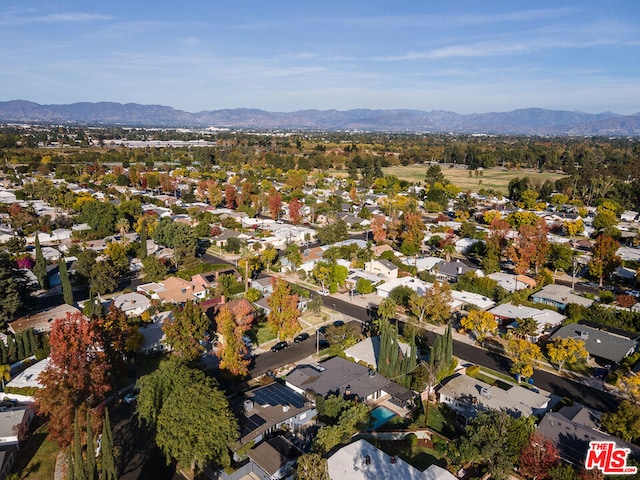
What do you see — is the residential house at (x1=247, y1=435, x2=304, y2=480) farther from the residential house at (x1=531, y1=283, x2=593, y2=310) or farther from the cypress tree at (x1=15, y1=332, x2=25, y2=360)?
the residential house at (x1=531, y1=283, x2=593, y2=310)

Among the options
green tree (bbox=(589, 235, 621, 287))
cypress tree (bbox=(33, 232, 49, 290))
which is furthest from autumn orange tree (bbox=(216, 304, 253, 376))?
green tree (bbox=(589, 235, 621, 287))

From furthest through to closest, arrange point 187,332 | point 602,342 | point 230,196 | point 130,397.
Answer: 1. point 230,196
2. point 602,342
3. point 187,332
4. point 130,397

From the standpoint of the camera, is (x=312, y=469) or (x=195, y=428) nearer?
(x=312, y=469)

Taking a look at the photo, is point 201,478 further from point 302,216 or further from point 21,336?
point 302,216

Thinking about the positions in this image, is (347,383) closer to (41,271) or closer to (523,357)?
(523,357)

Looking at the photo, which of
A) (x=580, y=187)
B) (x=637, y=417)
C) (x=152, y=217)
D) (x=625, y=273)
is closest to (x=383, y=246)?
(x=625, y=273)

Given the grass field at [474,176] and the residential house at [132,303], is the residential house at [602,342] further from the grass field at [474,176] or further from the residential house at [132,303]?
the grass field at [474,176]

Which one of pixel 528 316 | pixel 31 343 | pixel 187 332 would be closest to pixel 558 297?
pixel 528 316
